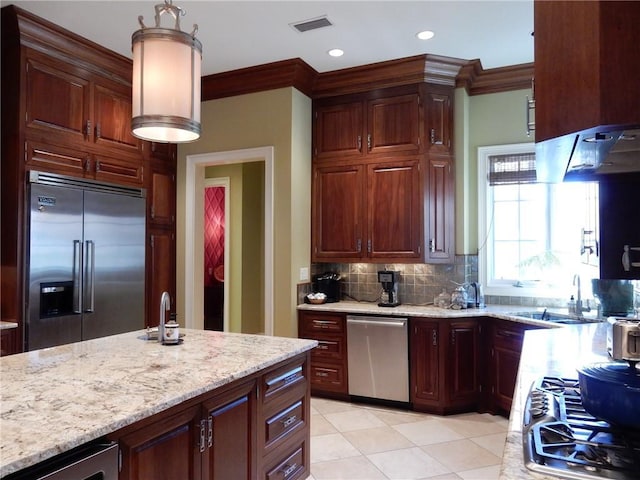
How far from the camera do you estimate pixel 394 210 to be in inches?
176

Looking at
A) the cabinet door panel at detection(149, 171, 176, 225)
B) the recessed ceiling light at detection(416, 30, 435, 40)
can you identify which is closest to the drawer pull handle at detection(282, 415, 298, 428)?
the cabinet door panel at detection(149, 171, 176, 225)

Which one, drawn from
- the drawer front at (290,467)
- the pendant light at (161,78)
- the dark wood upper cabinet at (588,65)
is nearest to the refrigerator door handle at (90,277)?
the pendant light at (161,78)

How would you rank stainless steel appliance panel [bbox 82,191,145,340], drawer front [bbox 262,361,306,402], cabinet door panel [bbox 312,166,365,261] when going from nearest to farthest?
drawer front [bbox 262,361,306,402]
stainless steel appliance panel [bbox 82,191,145,340]
cabinet door panel [bbox 312,166,365,261]

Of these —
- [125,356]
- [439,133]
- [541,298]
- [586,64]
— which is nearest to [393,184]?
[439,133]

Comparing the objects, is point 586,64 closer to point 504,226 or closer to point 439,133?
point 439,133

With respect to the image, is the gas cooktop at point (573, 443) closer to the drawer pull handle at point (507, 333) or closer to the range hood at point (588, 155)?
the range hood at point (588, 155)

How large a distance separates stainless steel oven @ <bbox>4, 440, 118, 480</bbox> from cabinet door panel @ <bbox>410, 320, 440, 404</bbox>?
120 inches

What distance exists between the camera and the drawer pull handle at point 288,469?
243 centimetres

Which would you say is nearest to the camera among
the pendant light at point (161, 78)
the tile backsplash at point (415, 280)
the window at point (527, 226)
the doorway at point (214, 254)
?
the pendant light at point (161, 78)

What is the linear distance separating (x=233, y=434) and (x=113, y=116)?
3198 mm

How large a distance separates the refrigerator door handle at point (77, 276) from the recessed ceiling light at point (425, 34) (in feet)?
10.3

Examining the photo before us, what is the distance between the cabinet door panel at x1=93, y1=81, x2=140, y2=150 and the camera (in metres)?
3.99

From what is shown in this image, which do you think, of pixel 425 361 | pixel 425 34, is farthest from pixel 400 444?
→ pixel 425 34

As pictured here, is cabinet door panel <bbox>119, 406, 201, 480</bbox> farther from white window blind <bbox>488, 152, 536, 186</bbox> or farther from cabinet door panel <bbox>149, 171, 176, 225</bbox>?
white window blind <bbox>488, 152, 536, 186</bbox>
